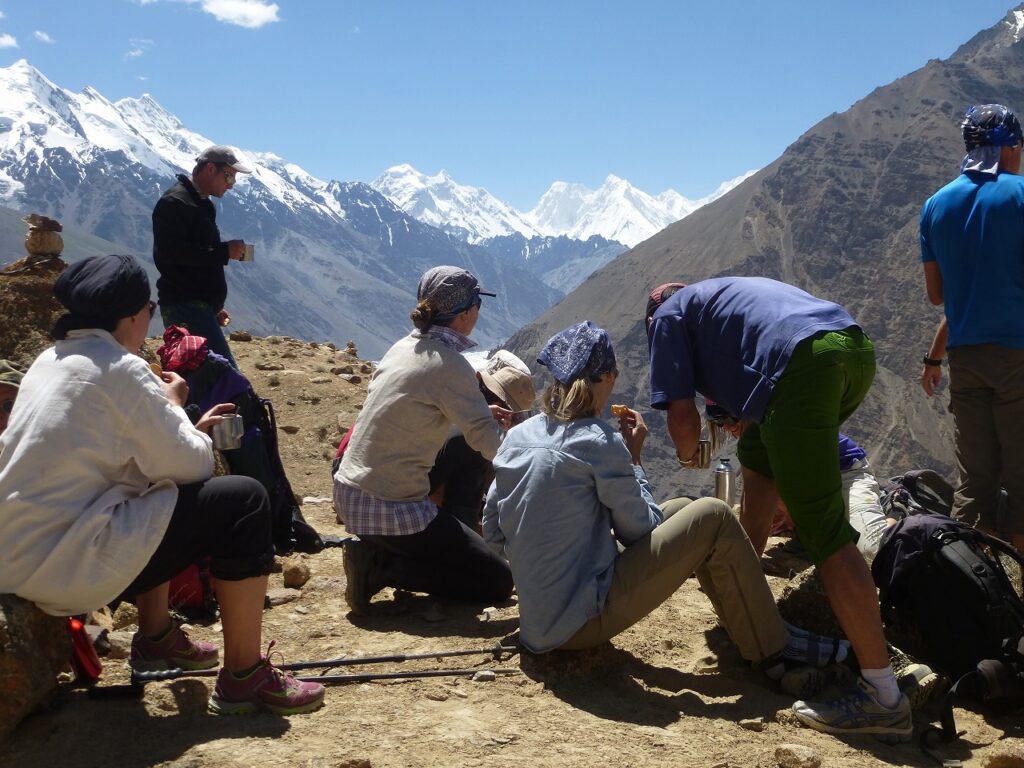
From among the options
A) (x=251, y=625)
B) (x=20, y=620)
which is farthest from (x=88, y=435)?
(x=251, y=625)

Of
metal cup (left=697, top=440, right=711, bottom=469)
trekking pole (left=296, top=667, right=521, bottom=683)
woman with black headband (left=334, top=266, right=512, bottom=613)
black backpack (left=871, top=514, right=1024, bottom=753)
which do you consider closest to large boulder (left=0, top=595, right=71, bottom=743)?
trekking pole (left=296, top=667, right=521, bottom=683)

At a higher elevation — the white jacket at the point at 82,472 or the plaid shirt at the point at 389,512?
the white jacket at the point at 82,472

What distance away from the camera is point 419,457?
221 inches

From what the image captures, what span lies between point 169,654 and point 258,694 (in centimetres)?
67

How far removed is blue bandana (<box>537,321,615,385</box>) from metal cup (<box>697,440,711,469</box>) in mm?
803

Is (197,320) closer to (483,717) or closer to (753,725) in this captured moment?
(483,717)

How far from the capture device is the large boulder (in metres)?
3.51

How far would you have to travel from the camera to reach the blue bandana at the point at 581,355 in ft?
14.2

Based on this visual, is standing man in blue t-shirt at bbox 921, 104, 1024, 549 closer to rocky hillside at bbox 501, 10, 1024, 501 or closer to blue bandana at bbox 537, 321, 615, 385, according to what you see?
blue bandana at bbox 537, 321, 615, 385

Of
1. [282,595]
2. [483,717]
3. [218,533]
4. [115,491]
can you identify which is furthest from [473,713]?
[282,595]

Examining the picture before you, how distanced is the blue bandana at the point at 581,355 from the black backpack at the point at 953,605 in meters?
1.84

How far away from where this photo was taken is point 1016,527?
227 inches

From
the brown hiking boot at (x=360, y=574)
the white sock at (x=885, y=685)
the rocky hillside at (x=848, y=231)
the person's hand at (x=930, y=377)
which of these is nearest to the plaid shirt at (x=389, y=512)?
the brown hiking boot at (x=360, y=574)

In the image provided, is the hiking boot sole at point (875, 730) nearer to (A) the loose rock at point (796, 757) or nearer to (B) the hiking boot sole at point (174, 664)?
(A) the loose rock at point (796, 757)
